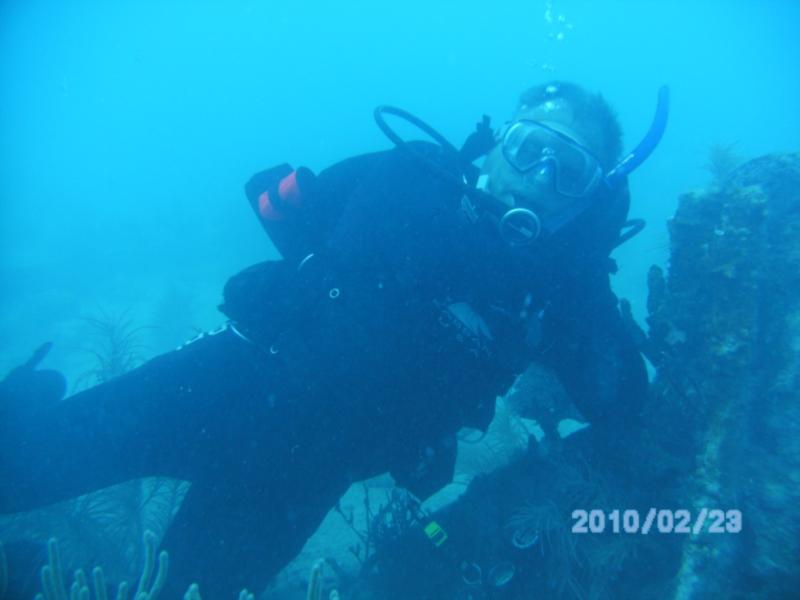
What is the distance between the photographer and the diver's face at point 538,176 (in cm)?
313

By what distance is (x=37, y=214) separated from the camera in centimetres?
4122

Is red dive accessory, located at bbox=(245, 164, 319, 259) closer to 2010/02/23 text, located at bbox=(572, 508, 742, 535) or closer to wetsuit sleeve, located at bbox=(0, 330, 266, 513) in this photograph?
Answer: wetsuit sleeve, located at bbox=(0, 330, 266, 513)

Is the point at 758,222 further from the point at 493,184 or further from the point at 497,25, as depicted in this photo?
the point at 497,25

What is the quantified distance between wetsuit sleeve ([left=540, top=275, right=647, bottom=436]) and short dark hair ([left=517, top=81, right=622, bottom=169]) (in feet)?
3.75

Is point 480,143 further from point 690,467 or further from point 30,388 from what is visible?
point 30,388

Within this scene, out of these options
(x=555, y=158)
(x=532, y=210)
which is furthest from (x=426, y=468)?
(x=555, y=158)

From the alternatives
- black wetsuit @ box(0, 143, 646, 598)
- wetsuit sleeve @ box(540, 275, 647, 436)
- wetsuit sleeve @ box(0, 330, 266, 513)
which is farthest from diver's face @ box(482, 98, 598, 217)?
wetsuit sleeve @ box(0, 330, 266, 513)

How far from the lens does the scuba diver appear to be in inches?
110

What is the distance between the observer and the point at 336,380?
2709mm

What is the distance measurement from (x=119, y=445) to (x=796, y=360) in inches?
200

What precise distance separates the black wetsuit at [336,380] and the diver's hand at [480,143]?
50 centimetres

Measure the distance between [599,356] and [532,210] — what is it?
3.69 ft

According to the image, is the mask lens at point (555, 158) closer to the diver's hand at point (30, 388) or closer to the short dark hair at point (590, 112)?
the short dark hair at point (590, 112)

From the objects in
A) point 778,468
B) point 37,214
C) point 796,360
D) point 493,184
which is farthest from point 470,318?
point 37,214
